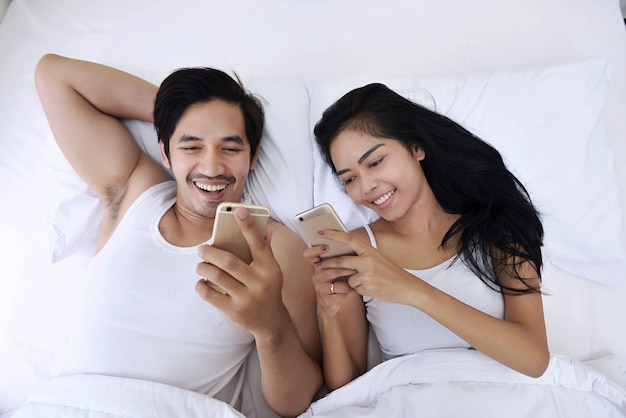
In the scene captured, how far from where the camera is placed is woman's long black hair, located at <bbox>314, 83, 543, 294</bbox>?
47.1 inches

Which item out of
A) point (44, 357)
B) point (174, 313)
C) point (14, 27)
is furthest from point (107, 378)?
point (14, 27)

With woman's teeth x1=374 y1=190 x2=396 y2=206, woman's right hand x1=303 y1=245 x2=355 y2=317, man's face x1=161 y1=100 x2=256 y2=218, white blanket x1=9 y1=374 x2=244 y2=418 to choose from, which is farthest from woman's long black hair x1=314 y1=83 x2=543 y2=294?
white blanket x1=9 y1=374 x2=244 y2=418

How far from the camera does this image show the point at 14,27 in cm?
171

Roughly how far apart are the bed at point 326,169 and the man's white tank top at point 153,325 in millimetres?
76

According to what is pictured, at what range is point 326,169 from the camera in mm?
1388

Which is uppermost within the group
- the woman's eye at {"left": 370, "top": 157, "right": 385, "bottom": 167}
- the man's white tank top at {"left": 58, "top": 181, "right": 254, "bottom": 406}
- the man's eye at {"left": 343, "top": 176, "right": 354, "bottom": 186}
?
the woman's eye at {"left": 370, "top": 157, "right": 385, "bottom": 167}

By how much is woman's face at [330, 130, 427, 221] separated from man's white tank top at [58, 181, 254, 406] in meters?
0.48

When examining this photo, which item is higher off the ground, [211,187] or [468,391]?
[211,187]

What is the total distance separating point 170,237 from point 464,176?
877 millimetres

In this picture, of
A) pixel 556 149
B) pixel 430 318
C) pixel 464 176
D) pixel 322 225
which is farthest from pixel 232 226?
pixel 556 149

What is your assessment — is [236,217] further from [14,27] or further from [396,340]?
[14,27]

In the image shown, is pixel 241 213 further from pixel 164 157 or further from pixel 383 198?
pixel 164 157

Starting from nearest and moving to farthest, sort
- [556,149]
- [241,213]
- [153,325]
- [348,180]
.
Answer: [241,213] → [153,325] → [348,180] → [556,149]

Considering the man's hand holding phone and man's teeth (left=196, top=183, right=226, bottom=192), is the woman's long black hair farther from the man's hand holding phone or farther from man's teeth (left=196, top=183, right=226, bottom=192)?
the man's hand holding phone
